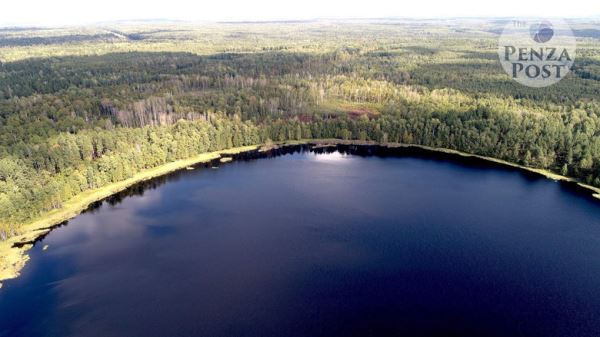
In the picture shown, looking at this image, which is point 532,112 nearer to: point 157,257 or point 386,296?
point 386,296

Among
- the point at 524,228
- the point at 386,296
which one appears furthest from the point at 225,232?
the point at 524,228

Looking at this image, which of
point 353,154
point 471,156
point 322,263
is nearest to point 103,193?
point 322,263

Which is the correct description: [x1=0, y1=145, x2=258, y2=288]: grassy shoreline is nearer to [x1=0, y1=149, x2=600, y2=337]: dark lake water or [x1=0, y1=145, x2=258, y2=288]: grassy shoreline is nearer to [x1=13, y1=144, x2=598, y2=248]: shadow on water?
[x1=13, y1=144, x2=598, y2=248]: shadow on water

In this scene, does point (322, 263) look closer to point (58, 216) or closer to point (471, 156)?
point (58, 216)

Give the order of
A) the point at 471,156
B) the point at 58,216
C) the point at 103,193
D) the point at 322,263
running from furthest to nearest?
the point at 471,156, the point at 103,193, the point at 58,216, the point at 322,263

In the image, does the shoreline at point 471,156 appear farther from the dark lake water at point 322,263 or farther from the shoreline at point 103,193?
the dark lake water at point 322,263

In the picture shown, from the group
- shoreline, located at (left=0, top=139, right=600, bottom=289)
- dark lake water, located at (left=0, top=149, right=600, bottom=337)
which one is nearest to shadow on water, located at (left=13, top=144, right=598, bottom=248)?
shoreline, located at (left=0, top=139, right=600, bottom=289)

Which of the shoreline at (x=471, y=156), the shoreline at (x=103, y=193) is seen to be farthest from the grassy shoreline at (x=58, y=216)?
the shoreline at (x=471, y=156)

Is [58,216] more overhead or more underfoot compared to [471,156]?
more overhead

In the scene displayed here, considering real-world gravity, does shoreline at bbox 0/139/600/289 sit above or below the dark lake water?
above
